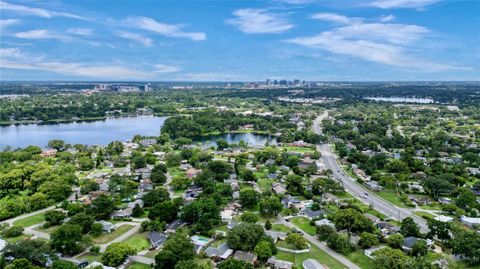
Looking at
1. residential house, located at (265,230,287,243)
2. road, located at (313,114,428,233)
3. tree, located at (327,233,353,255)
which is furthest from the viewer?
road, located at (313,114,428,233)

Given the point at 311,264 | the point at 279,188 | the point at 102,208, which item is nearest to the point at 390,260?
the point at 311,264

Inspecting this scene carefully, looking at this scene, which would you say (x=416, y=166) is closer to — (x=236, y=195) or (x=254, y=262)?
(x=236, y=195)

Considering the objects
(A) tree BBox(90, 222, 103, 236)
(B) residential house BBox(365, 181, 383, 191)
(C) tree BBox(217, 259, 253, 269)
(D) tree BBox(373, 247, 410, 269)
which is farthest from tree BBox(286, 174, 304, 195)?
(A) tree BBox(90, 222, 103, 236)

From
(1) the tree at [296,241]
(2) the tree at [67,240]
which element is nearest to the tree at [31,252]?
(2) the tree at [67,240]

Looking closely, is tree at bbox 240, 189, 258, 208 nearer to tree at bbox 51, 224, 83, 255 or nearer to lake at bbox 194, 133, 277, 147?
tree at bbox 51, 224, 83, 255

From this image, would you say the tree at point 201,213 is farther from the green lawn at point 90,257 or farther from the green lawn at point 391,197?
the green lawn at point 391,197

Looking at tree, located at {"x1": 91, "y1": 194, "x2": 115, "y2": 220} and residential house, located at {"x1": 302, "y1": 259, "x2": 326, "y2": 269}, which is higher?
tree, located at {"x1": 91, "y1": 194, "x2": 115, "y2": 220}
